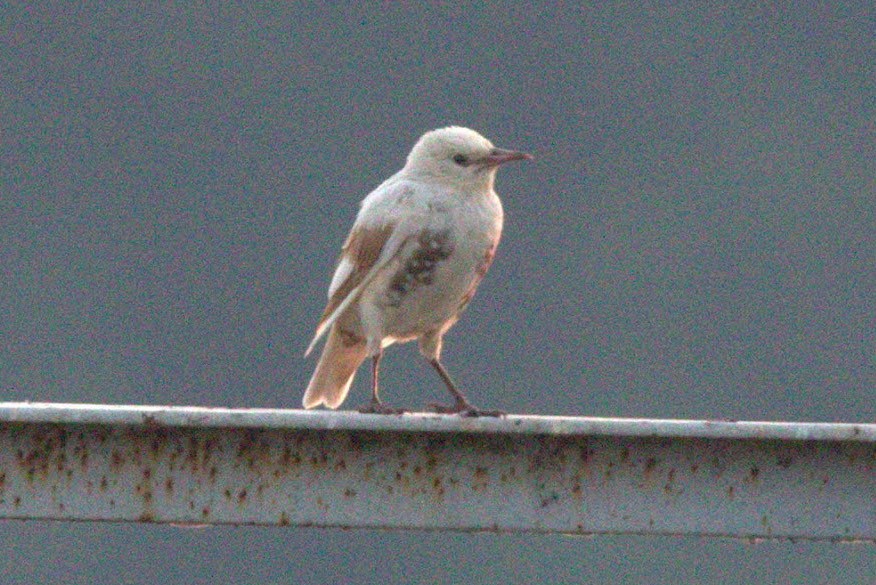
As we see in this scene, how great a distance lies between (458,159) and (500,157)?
15cm

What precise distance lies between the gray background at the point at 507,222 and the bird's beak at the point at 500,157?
70.4 m

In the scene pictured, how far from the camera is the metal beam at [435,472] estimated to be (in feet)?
22.8

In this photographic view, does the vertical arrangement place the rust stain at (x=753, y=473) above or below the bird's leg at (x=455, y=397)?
above

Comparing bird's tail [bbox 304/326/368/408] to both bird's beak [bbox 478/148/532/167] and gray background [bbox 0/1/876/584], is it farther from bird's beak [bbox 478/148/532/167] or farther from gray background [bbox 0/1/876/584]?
gray background [bbox 0/1/876/584]

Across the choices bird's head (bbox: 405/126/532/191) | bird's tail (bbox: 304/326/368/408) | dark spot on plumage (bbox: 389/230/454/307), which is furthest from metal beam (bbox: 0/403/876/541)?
bird's tail (bbox: 304/326/368/408)

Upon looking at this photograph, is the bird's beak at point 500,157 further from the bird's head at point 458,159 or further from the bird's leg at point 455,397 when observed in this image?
the bird's leg at point 455,397

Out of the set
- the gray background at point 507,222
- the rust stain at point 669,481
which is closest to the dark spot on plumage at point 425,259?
→ the rust stain at point 669,481

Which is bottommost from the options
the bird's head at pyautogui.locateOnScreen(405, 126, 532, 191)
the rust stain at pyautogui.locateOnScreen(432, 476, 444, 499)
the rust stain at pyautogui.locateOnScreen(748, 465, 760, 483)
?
the rust stain at pyautogui.locateOnScreen(432, 476, 444, 499)

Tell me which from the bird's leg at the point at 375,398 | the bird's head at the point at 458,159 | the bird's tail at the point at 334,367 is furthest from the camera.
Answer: the bird's tail at the point at 334,367

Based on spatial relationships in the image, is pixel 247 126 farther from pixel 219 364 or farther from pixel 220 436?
pixel 220 436

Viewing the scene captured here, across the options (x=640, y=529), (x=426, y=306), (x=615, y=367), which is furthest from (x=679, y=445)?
(x=615, y=367)

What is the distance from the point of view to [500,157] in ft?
36.2

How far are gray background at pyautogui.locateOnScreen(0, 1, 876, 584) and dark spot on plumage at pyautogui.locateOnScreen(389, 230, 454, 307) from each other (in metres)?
70.7

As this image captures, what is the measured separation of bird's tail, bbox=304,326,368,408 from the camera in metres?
11.6
